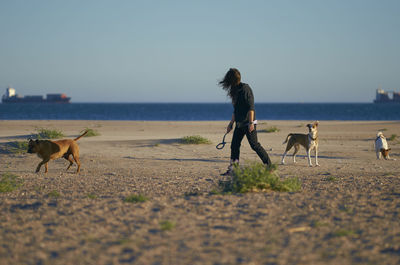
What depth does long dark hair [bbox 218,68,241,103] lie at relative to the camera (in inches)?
328

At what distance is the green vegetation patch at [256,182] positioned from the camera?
671 centimetres

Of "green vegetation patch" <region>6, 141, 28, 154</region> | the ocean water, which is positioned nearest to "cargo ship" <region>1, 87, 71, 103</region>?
the ocean water

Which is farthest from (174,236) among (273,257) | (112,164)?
(112,164)

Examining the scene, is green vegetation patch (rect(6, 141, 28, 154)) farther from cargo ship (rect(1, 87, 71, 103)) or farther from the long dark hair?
cargo ship (rect(1, 87, 71, 103))

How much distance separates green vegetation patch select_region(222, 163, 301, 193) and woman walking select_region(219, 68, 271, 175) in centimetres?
109

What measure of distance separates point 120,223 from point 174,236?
2.74ft

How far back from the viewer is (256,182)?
6773 mm

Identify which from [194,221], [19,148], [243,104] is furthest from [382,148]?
[19,148]

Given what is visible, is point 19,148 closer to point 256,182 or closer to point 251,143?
point 251,143

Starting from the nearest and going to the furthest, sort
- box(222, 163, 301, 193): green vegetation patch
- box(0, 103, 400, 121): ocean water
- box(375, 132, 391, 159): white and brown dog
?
box(222, 163, 301, 193): green vegetation patch < box(375, 132, 391, 159): white and brown dog < box(0, 103, 400, 121): ocean water

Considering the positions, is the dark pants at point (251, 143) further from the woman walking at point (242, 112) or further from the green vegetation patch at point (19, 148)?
the green vegetation patch at point (19, 148)

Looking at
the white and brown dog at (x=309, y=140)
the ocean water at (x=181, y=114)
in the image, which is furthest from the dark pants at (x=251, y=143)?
the ocean water at (x=181, y=114)

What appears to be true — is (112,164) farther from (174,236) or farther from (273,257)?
(273,257)

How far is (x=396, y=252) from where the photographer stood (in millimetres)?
4148
